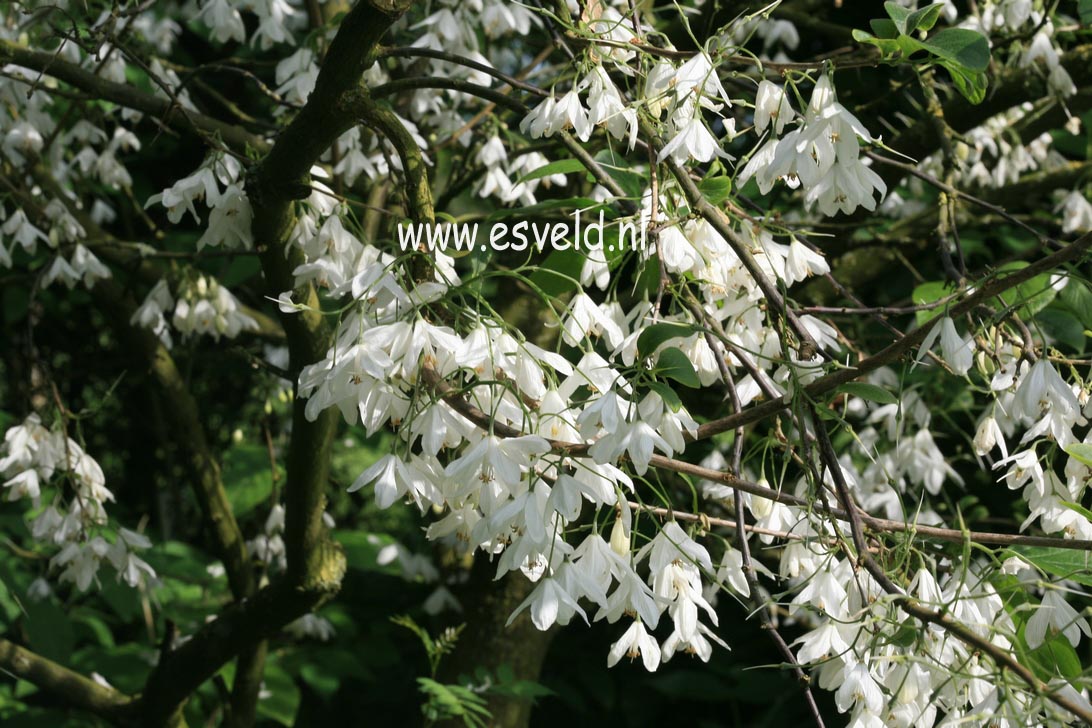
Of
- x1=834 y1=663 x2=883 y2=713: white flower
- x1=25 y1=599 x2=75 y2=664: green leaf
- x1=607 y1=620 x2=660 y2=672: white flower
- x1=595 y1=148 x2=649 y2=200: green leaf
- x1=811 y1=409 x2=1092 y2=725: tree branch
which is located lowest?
x1=25 y1=599 x2=75 y2=664: green leaf

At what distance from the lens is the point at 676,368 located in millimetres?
1150

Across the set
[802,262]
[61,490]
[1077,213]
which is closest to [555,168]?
[802,262]

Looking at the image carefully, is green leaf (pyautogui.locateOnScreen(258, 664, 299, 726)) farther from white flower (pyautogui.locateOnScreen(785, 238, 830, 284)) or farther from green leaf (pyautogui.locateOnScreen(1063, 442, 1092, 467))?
green leaf (pyautogui.locateOnScreen(1063, 442, 1092, 467))

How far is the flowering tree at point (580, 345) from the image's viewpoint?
116 cm

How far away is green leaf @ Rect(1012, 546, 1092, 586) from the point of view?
1160 mm

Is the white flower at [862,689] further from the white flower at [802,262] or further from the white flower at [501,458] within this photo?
the white flower at [802,262]

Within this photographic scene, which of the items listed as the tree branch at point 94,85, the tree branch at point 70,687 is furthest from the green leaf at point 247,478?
the tree branch at point 94,85

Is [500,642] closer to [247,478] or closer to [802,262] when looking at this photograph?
[247,478]

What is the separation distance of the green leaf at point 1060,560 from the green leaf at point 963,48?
0.54 m

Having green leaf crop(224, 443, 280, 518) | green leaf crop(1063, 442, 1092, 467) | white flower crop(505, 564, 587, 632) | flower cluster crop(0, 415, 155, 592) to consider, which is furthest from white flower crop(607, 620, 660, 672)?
green leaf crop(224, 443, 280, 518)

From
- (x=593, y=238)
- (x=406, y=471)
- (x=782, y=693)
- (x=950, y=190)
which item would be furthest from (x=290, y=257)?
(x=782, y=693)

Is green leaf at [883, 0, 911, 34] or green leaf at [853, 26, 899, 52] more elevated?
green leaf at [883, 0, 911, 34]

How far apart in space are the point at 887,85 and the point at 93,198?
2.92m

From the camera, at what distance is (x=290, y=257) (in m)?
1.68
